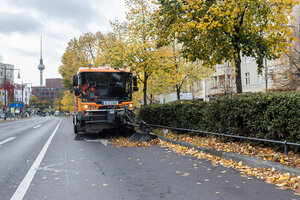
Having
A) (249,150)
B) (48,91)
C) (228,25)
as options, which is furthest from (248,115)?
(48,91)

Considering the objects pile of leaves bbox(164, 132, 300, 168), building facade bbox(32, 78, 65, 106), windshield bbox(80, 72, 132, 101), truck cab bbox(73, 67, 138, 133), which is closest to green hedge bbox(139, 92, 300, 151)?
pile of leaves bbox(164, 132, 300, 168)

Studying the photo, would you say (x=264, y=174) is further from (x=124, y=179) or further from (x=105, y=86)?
(x=105, y=86)

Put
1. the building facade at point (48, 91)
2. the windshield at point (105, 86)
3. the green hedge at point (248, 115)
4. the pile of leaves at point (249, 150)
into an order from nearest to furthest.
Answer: the pile of leaves at point (249, 150) < the green hedge at point (248, 115) < the windshield at point (105, 86) < the building facade at point (48, 91)

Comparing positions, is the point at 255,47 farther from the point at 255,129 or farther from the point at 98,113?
the point at 98,113

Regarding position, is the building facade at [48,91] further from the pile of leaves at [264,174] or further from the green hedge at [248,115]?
the pile of leaves at [264,174]

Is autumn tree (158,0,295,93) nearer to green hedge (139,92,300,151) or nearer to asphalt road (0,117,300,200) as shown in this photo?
green hedge (139,92,300,151)

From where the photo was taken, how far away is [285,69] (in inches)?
1009

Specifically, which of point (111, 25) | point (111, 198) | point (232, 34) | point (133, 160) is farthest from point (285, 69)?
point (111, 198)

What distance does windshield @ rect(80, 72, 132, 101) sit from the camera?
1145 centimetres

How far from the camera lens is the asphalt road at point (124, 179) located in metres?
4.15

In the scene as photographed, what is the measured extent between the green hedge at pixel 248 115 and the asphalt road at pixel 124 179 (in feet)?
5.31

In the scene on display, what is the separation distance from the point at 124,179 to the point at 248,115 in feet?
12.7

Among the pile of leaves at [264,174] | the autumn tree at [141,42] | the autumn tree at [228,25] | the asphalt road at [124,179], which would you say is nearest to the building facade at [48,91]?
the autumn tree at [141,42]

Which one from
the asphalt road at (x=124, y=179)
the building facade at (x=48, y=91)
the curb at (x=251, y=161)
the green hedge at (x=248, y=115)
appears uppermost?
the building facade at (x=48, y=91)
